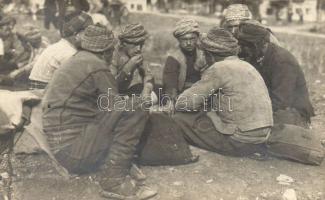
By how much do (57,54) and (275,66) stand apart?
251cm

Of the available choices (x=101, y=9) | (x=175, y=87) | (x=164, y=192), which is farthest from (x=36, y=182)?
(x=101, y=9)

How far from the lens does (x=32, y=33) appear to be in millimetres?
8094

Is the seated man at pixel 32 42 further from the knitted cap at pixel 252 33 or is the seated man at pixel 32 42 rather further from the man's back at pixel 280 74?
the man's back at pixel 280 74

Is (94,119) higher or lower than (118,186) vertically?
higher

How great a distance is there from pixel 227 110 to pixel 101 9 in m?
12.1

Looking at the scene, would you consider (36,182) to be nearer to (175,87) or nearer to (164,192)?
(164,192)

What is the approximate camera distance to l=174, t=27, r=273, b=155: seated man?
4.74 m

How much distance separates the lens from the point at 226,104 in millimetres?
4867

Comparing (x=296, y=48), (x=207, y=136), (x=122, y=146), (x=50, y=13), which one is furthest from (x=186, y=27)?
(x=50, y=13)

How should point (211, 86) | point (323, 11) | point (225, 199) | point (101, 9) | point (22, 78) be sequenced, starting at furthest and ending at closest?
point (323, 11) < point (101, 9) < point (22, 78) < point (211, 86) < point (225, 199)

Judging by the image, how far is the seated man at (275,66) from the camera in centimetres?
546

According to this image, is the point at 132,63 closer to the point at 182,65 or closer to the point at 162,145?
the point at 182,65

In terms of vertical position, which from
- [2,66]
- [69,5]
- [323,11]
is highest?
[69,5]

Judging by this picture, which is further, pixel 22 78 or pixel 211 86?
pixel 22 78
